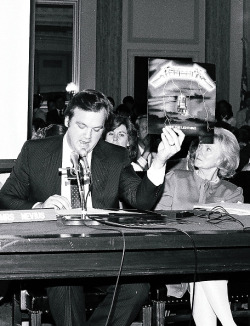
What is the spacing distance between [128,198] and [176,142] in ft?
1.74

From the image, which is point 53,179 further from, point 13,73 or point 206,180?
point 13,73

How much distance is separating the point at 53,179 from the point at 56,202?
30cm

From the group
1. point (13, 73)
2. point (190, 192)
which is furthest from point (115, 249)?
point (13, 73)

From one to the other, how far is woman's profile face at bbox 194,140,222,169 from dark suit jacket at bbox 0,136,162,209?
54 cm

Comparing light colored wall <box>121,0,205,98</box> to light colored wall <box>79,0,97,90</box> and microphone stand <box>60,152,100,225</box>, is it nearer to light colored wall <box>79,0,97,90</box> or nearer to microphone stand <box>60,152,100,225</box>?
light colored wall <box>79,0,97,90</box>

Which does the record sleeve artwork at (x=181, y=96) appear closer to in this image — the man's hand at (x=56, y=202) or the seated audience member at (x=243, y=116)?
the man's hand at (x=56, y=202)

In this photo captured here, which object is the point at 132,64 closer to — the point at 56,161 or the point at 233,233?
the point at 56,161

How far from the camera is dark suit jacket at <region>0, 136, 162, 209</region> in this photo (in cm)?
303

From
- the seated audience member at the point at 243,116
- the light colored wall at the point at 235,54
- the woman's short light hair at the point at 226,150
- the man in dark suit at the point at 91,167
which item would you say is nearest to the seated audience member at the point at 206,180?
the woman's short light hair at the point at 226,150

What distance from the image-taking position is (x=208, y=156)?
3545 millimetres

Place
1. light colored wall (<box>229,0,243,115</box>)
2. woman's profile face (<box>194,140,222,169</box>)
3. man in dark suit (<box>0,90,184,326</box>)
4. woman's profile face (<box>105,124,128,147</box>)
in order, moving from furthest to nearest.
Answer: light colored wall (<box>229,0,243,115</box>) < woman's profile face (<box>105,124,128,147</box>) < woman's profile face (<box>194,140,222,169</box>) < man in dark suit (<box>0,90,184,326</box>)

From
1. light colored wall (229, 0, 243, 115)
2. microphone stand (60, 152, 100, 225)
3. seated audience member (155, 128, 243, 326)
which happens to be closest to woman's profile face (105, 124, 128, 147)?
seated audience member (155, 128, 243, 326)

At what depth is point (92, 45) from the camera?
34.6 feet

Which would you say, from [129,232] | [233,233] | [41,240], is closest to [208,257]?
[233,233]
